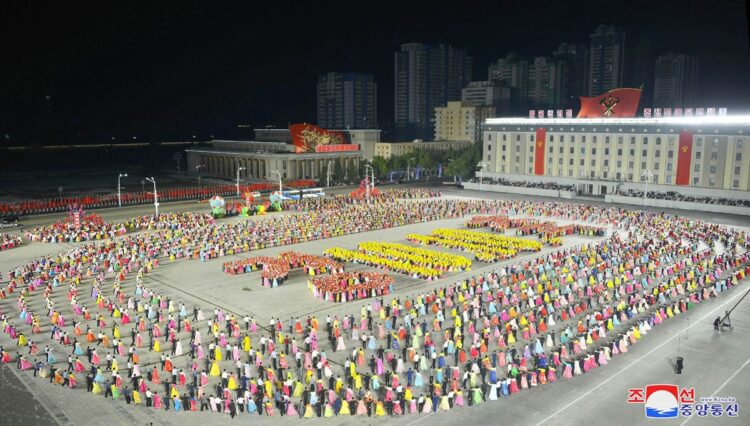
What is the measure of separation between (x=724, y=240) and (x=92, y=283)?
164ft

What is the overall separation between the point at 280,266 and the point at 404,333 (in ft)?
50.6

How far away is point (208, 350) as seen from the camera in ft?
85.8

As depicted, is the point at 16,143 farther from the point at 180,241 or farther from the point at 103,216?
the point at 180,241

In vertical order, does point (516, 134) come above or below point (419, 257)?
above

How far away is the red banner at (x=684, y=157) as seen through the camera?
253 feet

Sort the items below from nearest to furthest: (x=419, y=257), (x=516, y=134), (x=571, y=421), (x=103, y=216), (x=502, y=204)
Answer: (x=571, y=421), (x=419, y=257), (x=103, y=216), (x=502, y=204), (x=516, y=134)

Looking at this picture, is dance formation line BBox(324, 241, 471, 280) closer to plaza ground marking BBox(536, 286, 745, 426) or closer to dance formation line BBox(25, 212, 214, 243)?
plaza ground marking BBox(536, 286, 745, 426)

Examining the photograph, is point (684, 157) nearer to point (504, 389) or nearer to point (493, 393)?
point (504, 389)

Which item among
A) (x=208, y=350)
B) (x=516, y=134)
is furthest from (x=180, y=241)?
(x=516, y=134)

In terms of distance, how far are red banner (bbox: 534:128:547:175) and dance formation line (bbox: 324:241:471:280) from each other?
53158mm

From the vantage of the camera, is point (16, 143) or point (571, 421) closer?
point (571, 421)

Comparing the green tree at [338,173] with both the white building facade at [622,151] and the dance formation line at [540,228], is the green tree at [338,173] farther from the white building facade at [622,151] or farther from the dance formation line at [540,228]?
the dance formation line at [540,228]

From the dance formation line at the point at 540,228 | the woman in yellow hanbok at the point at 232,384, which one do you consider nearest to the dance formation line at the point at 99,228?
the dance formation line at the point at 540,228

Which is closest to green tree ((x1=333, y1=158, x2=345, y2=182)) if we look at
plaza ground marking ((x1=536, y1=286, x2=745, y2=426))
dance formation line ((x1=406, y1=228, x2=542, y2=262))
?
dance formation line ((x1=406, y1=228, x2=542, y2=262))
